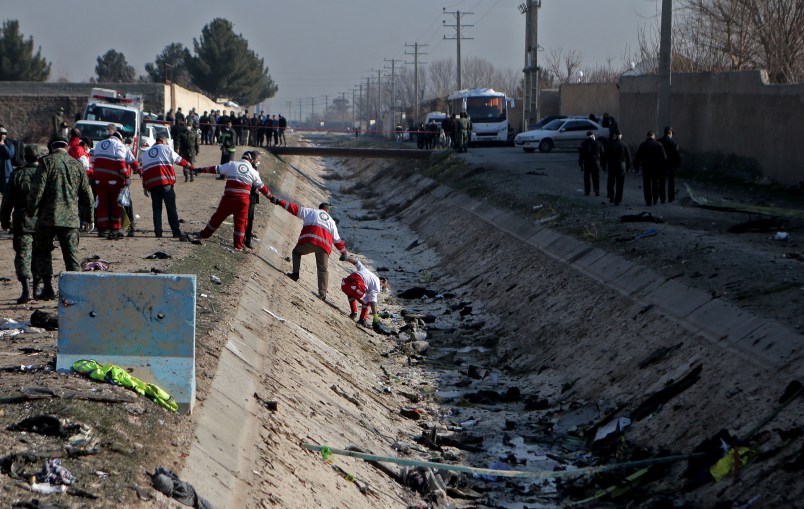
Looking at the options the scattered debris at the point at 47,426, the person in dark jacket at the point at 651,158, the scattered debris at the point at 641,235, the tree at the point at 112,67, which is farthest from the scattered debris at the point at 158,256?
the tree at the point at 112,67

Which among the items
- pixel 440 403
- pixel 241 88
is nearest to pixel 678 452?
pixel 440 403

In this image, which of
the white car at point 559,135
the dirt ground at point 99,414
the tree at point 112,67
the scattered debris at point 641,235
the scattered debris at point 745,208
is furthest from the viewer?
the tree at point 112,67

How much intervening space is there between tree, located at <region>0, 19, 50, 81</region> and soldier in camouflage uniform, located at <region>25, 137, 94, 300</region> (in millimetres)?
78336

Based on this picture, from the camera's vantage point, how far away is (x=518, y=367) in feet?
51.4

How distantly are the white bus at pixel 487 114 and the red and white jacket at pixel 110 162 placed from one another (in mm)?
36674

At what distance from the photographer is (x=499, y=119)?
5294 cm

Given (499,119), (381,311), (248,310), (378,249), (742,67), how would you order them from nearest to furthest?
(248,310)
(381,311)
(378,249)
(742,67)
(499,119)

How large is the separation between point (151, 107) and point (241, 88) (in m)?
36.4

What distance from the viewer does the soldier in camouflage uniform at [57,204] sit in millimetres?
11461

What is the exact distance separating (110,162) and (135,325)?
31.0 ft

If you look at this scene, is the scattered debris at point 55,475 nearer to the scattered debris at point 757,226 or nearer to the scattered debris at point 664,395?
the scattered debris at point 664,395

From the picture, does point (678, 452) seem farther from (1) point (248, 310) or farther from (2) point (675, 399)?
(1) point (248, 310)

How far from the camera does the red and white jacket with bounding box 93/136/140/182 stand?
16.9m

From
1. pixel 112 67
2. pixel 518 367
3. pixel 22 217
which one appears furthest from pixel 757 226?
pixel 112 67
